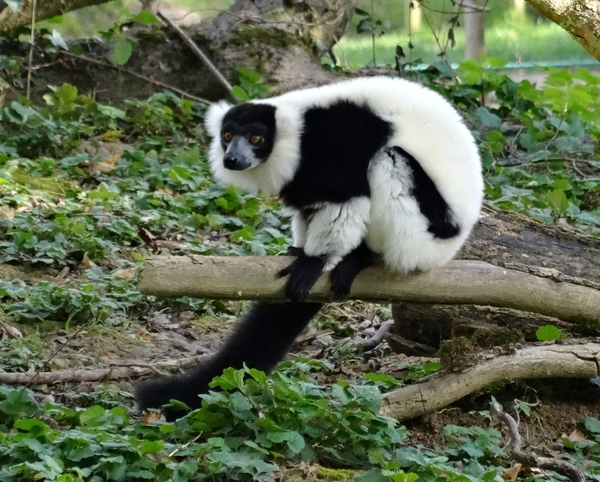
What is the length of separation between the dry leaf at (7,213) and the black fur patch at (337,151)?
285cm

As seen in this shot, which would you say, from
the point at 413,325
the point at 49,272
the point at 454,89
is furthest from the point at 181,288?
the point at 454,89

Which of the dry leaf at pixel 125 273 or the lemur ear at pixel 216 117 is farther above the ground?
the lemur ear at pixel 216 117

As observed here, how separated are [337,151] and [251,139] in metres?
0.57

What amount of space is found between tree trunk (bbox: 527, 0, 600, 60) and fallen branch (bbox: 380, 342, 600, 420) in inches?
66.0

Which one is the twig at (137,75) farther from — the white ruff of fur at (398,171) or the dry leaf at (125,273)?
the white ruff of fur at (398,171)

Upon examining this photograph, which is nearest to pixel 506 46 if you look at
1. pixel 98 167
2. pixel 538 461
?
pixel 98 167

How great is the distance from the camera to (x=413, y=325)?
5.40 metres

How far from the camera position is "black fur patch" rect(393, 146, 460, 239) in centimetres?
446

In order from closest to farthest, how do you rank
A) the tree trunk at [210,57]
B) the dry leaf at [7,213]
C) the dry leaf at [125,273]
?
the dry leaf at [125,273], the dry leaf at [7,213], the tree trunk at [210,57]

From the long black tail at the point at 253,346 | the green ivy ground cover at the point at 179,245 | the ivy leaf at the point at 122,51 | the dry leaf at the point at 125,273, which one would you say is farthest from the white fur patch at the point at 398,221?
the ivy leaf at the point at 122,51

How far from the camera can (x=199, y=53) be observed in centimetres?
989

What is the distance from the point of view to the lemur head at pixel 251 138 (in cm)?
471

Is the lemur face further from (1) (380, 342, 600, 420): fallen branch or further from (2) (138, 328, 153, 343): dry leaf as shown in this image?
(1) (380, 342, 600, 420): fallen branch

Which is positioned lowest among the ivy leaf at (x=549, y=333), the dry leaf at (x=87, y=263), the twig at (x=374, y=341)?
the twig at (x=374, y=341)
